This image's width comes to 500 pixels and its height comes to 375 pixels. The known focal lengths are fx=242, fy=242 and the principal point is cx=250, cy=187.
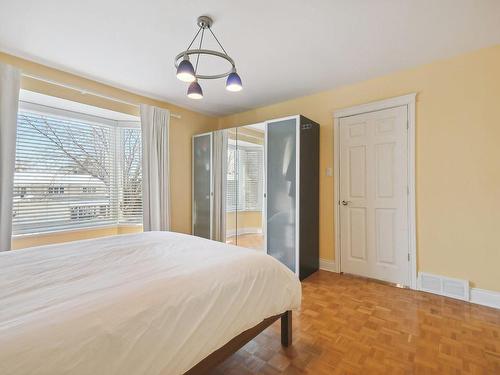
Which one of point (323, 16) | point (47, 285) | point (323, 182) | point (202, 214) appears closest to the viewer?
point (47, 285)

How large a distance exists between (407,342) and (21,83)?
4276 millimetres

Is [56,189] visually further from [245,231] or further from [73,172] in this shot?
[245,231]

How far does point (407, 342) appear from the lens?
1.77 metres

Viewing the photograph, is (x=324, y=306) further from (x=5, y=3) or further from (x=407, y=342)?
(x=5, y=3)

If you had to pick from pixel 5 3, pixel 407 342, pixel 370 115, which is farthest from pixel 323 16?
pixel 407 342

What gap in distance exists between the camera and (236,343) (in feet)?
4.63

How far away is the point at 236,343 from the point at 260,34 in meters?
2.39

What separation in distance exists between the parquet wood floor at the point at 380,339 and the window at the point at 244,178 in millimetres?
1568

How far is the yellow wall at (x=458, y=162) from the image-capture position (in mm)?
2318

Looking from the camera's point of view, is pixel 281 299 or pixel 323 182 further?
pixel 323 182

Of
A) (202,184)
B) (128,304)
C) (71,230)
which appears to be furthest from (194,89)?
(71,230)

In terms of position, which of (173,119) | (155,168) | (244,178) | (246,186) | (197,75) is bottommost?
(246,186)

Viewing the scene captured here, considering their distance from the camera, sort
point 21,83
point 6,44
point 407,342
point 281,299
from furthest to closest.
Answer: point 21,83, point 6,44, point 407,342, point 281,299

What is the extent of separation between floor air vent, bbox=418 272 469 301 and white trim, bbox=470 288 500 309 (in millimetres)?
52
